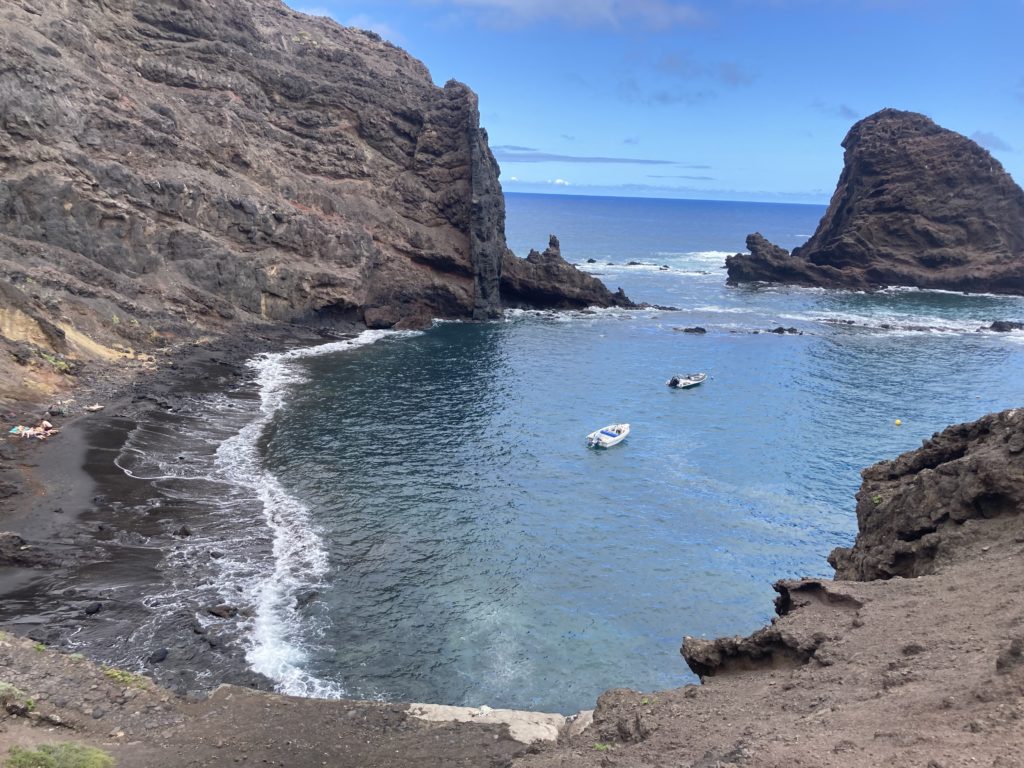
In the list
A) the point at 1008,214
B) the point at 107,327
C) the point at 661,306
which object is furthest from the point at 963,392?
the point at 1008,214

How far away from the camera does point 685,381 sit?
65562mm

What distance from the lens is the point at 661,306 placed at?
359 ft

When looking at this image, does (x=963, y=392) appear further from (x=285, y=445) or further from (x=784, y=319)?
(x=285, y=445)

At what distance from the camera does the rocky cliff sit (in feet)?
195

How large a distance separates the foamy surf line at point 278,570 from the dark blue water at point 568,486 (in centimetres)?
40

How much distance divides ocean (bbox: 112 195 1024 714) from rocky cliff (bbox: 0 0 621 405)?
10556 mm

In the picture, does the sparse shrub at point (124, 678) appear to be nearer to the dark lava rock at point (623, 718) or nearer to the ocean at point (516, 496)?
the ocean at point (516, 496)

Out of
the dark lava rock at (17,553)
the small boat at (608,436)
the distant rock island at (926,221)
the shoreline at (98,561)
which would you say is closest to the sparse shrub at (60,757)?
the shoreline at (98,561)

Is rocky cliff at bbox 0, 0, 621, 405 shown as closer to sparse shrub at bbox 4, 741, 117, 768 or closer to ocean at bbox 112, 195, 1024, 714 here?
ocean at bbox 112, 195, 1024, 714

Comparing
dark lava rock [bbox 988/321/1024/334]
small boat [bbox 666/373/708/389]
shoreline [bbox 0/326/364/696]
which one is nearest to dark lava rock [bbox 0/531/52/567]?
shoreline [bbox 0/326/364/696]

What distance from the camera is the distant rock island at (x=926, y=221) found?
4983 inches

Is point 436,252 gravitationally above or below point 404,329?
above

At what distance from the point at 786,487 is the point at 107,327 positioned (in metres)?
50.3

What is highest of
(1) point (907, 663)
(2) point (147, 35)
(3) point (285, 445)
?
(2) point (147, 35)
